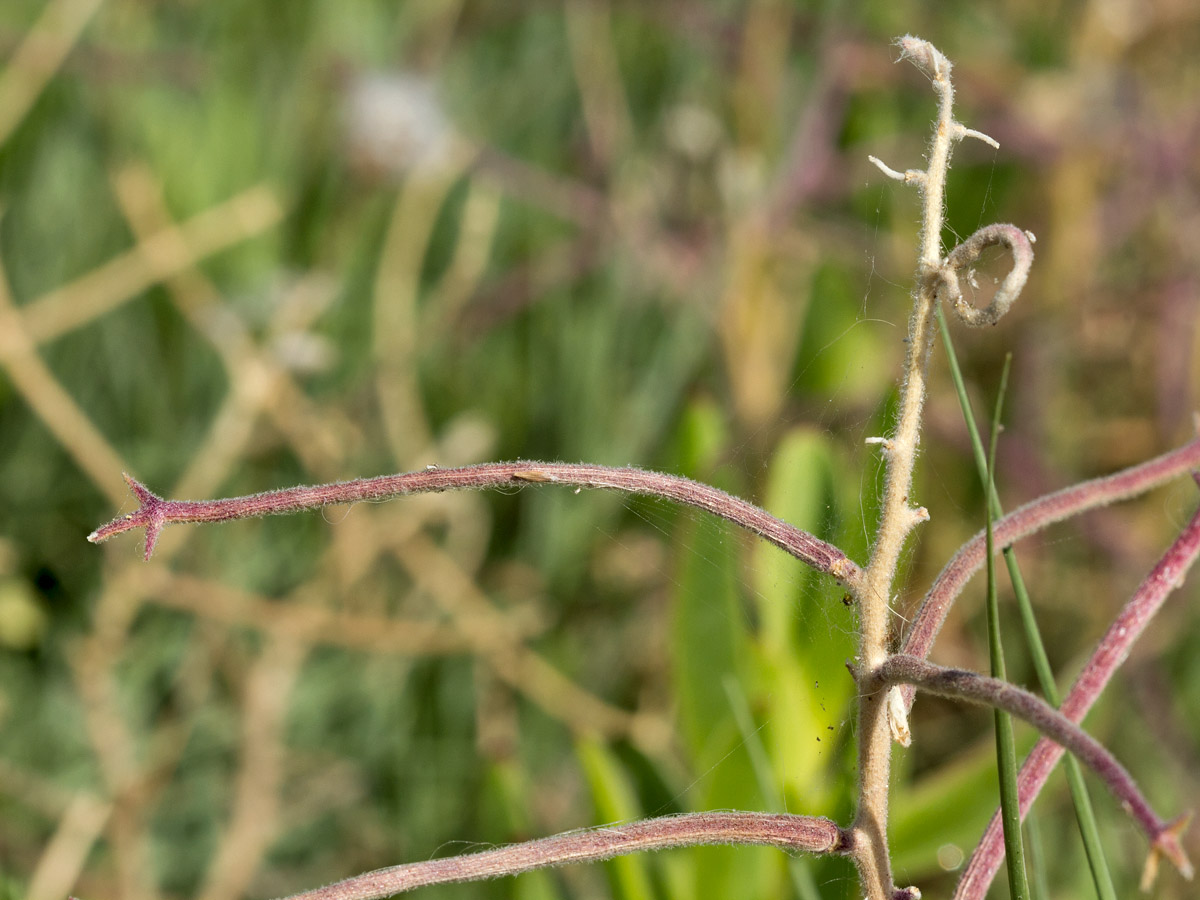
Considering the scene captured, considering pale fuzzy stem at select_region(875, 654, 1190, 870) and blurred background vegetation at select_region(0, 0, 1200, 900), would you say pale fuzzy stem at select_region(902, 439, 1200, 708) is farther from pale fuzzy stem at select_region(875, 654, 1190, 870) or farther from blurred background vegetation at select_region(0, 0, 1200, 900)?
blurred background vegetation at select_region(0, 0, 1200, 900)

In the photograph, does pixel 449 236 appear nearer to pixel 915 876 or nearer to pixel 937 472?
pixel 937 472

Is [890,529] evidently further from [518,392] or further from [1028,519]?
[518,392]

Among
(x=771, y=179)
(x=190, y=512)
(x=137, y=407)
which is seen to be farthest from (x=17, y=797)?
(x=771, y=179)

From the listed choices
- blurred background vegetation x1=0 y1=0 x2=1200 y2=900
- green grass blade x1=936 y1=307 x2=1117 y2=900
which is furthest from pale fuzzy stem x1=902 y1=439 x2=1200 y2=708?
blurred background vegetation x1=0 y1=0 x2=1200 y2=900

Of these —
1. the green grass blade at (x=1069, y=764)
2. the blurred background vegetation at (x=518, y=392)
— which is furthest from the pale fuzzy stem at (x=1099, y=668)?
the blurred background vegetation at (x=518, y=392)

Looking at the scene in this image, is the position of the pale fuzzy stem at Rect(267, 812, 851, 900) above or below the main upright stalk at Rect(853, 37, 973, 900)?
below
